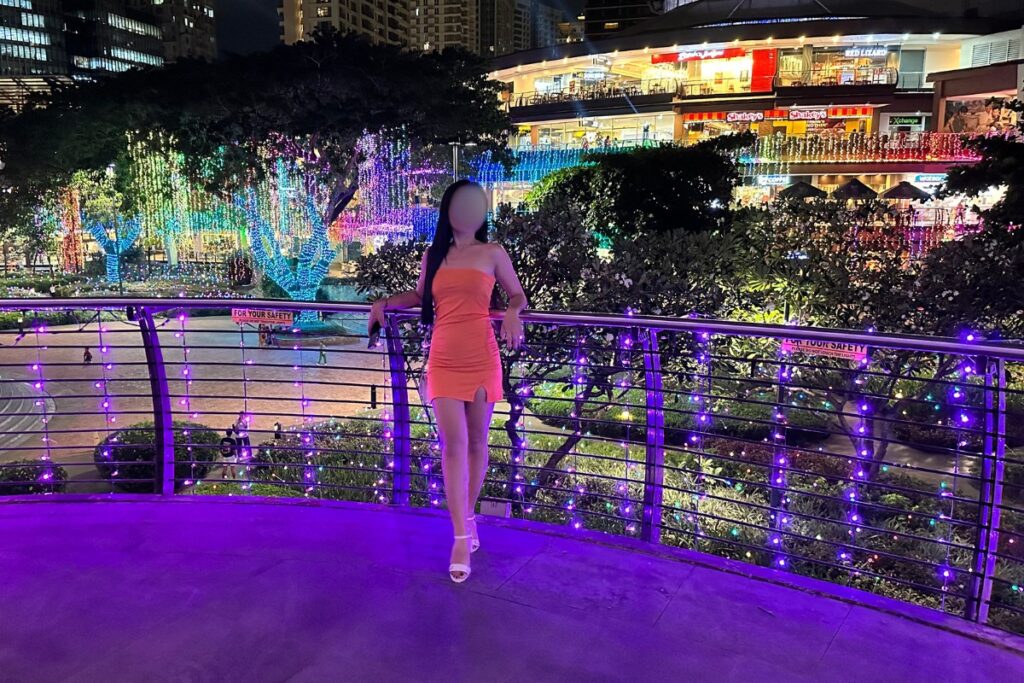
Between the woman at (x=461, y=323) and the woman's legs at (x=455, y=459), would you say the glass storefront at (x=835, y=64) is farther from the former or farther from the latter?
the woman's legs at (x=455, y=459)

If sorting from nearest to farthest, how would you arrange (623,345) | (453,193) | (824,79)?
(453,193)
(623,345)
(824,79)

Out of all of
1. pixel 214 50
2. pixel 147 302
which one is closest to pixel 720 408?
pixel 147 302

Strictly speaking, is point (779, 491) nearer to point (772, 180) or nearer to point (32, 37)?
point (772, 180)

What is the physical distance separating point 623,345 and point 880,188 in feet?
94.2

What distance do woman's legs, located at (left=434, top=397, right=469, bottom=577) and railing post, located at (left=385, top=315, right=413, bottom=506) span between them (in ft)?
1.69

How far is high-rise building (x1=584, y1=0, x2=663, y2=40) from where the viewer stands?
128m

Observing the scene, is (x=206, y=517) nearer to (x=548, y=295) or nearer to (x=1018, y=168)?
(x=548, y=295)

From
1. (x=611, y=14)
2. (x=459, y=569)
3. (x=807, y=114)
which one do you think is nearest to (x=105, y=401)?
(x=459, y=569)

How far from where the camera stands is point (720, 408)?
11.7 meters

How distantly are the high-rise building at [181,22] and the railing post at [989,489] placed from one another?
144437mm

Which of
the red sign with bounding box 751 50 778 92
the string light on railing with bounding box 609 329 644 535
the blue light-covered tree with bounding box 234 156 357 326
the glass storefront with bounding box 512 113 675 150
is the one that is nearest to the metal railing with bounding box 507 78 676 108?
the glass storefront with bounding box 512 113 675 150

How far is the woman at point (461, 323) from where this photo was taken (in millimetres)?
2949

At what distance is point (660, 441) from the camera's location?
331cm

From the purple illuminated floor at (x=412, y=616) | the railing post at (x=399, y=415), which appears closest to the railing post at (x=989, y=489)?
the purple illuminated floor at (x=412, y=616)
